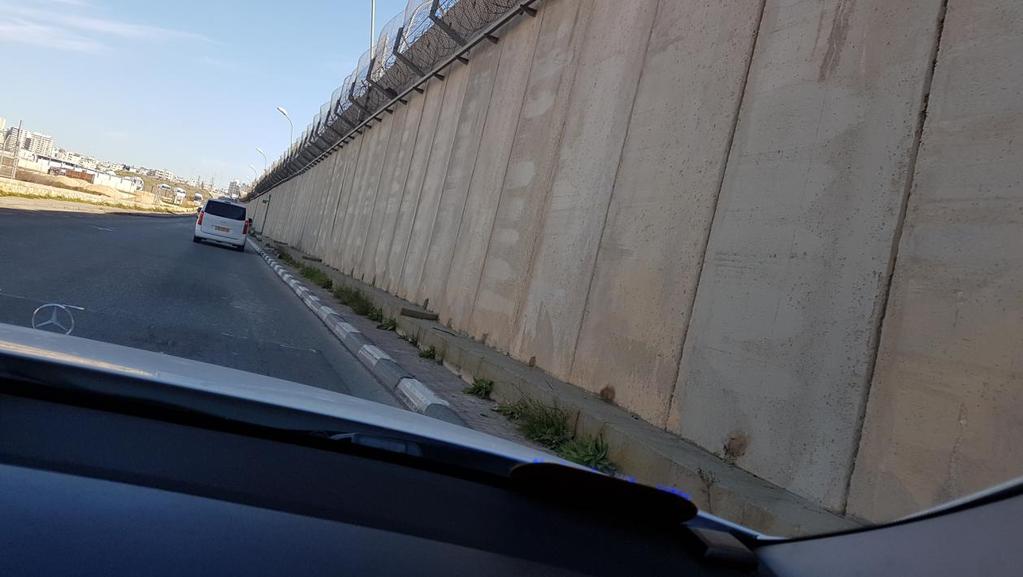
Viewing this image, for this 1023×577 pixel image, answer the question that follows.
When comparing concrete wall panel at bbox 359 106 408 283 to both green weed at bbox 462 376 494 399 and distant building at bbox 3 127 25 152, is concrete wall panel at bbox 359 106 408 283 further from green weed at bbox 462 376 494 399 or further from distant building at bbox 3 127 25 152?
distant building at bbox 3 127 25 152

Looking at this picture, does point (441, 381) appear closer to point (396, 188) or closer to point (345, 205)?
point (396, 188)

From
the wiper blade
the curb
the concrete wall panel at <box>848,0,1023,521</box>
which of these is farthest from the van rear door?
the wiper blade

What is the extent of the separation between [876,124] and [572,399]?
285 centimetres

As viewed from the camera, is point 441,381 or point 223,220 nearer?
point 441,381

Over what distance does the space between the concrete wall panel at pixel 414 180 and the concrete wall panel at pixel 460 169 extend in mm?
1865

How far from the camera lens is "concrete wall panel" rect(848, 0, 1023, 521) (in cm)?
322

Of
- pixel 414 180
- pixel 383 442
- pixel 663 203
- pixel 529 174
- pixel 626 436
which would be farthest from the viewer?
pixel 414 180

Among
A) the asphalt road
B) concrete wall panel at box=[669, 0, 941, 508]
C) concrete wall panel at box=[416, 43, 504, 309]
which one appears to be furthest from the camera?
concrete wall panel at box=[416, 43, 504, 309]

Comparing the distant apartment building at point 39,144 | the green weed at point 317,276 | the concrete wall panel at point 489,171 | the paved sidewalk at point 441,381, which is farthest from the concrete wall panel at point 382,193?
the distant apartment building at point 39,144

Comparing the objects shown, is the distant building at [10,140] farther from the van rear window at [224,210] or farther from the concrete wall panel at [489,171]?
the concrete wall panel at [489,171]

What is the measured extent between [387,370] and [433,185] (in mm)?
6631

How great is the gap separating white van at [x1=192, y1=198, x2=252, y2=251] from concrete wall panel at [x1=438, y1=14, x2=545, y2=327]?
17.9 meters

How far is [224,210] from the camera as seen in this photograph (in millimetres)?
27469

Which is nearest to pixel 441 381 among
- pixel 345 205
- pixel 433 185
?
pixel 433 185
